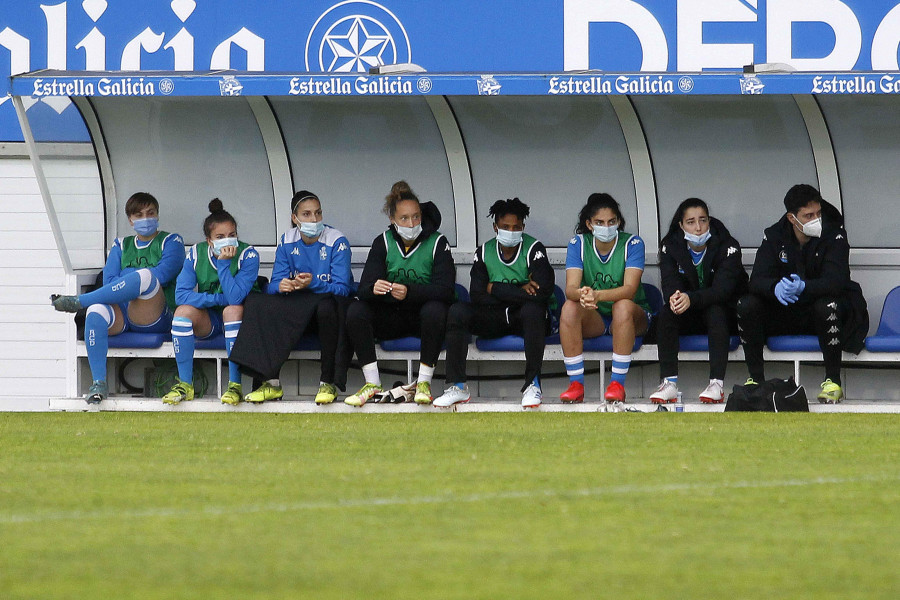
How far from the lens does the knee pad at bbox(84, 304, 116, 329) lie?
28.5ft

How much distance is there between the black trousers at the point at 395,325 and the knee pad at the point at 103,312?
1.54m

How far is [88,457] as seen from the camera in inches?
224

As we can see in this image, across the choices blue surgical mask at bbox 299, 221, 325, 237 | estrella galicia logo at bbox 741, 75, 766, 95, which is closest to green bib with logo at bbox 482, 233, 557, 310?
blue surgical mask at bbox 299, 221, 325, 237

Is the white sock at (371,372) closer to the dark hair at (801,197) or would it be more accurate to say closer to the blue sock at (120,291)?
the blue sock at (120,291)

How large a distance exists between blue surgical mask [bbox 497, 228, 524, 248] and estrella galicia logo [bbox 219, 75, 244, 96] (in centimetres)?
177

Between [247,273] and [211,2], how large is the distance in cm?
270

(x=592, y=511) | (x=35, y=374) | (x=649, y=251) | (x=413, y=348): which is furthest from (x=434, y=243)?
(x=592, y=511)

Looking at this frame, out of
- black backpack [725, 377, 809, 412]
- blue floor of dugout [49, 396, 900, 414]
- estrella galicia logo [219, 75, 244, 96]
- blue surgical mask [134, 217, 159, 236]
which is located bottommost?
blue floor of dugout [49, 396, 900, 414]

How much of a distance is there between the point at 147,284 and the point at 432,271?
1.79 metres

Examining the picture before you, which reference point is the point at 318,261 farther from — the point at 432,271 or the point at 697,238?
the point at 697,238

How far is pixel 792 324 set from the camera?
8352mm

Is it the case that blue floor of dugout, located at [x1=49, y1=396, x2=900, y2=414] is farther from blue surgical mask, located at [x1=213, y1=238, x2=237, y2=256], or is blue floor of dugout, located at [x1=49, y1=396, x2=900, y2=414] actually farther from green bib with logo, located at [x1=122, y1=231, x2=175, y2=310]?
blue surgical mask, located at [x1=213, y1=238, x2=237, y2=256]

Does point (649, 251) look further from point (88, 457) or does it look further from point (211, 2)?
point (88, 457)

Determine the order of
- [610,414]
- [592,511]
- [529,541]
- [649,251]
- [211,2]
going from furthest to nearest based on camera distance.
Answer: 1. [211,2]
2. [649,251]
3. [610,414]
4. [592,511]
5. [529,541]
